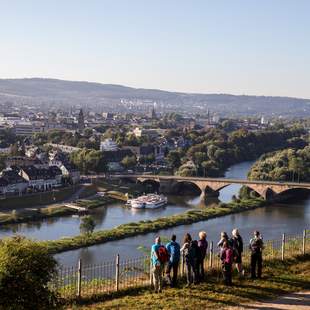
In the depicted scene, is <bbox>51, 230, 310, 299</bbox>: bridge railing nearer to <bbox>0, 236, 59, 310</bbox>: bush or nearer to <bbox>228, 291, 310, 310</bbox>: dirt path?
<bbox>0, 236, 59, 310</bbox>: bush

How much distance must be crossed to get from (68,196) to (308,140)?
34.1m

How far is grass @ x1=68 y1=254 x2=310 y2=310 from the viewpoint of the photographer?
5.75 meters

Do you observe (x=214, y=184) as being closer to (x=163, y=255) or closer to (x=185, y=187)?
(x=185, y=187)

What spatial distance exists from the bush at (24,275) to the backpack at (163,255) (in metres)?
1.47

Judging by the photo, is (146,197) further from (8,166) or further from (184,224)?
(8,166)

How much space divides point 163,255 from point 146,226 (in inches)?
620

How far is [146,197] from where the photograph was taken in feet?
98.4

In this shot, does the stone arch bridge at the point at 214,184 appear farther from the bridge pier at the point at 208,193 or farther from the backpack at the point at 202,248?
the backpack at the point at 202,248

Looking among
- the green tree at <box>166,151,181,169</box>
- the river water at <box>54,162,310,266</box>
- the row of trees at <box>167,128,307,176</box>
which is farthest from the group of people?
the green tree at <box>166,151,181,169</box>

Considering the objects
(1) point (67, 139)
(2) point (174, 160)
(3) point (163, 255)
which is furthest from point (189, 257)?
(1) point (67, 139)

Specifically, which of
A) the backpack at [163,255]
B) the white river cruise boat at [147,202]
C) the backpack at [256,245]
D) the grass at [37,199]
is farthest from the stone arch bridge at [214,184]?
the backpack at [163,255]

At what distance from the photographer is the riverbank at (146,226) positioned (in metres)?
18.5

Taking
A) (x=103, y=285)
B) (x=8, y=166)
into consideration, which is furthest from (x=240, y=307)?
(x=8, y=166)

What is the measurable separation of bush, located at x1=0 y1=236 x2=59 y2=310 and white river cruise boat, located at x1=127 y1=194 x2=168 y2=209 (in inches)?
938
